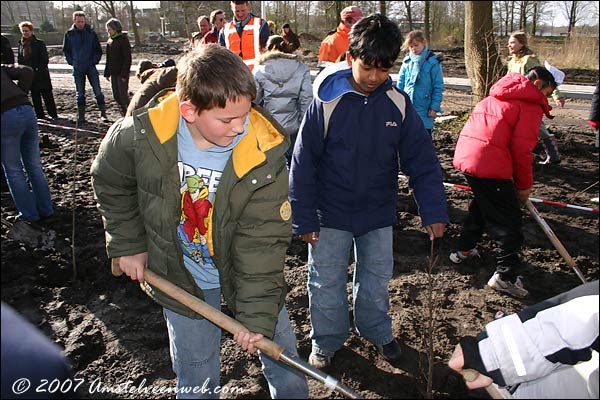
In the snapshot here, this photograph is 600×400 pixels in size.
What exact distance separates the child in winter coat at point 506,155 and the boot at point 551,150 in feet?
9.10

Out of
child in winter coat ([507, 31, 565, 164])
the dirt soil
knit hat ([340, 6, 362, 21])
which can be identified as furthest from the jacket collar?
knit hat ([340, 6, 362, 21])

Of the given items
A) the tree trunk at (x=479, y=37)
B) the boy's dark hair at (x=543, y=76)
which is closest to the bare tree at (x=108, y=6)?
the tree trunk at (x=479, y=37)

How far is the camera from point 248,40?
607cm

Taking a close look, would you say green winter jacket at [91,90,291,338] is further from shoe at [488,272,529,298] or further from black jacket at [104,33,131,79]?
black jacket at [104,33,131,79]

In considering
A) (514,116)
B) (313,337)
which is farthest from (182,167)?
(514,116)

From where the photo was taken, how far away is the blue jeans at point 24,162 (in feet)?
14.1

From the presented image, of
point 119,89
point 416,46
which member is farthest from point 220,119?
point 119,89

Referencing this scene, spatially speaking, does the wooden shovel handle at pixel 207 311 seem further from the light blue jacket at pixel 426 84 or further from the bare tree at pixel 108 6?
the bare tree at pixel 108 6

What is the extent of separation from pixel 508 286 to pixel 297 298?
151cm

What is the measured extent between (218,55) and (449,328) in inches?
91.4

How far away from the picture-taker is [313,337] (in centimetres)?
288

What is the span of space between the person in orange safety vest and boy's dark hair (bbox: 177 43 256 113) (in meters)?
4.23

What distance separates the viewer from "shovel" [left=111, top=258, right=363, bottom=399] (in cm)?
183

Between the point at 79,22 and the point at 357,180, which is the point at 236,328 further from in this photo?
the point at 79,22
